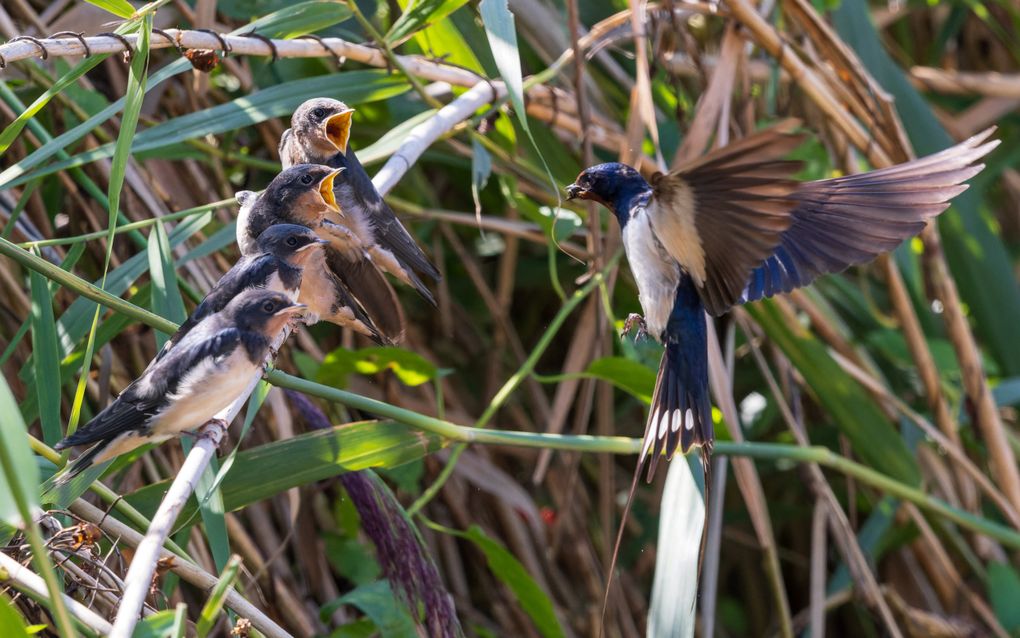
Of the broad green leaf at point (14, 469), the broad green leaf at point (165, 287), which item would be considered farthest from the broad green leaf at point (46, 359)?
the broad green leaf at point (14, 469)

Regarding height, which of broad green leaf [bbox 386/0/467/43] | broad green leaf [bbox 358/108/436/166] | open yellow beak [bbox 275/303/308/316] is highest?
broad green leaf [bbox 386/0/467/43]

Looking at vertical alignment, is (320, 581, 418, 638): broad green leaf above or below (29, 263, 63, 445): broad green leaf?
below

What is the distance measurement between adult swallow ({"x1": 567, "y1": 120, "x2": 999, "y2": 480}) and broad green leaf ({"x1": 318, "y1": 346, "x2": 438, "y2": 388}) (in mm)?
490

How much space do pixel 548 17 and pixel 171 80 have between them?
88 cm

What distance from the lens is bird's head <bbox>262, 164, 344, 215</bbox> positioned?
1.69 meters

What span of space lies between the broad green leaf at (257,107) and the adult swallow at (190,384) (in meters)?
0.51

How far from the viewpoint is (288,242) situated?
1.59 metres

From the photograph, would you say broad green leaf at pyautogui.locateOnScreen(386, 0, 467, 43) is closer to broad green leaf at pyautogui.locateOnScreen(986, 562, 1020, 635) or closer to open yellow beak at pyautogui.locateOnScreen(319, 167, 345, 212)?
open yellow beak at pyautogui.locateOnScreen(319, 167, 345, 212)

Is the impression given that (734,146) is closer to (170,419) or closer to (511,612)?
(170,419)

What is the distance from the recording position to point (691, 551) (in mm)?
1636

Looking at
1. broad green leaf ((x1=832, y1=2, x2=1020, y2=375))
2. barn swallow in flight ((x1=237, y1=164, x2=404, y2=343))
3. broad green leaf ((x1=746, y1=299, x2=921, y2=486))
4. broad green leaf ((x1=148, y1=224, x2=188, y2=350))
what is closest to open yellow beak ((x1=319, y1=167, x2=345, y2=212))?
barn swallow in flight ((x1=237, y1=164, x2=404, y2=343))

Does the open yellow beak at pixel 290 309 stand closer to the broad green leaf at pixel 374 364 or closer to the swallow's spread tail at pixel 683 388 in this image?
the swallow's spread tail at pixel 683 388

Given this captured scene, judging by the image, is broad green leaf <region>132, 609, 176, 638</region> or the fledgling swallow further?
the fledgling swallow

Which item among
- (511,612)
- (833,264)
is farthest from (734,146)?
(511,612)
